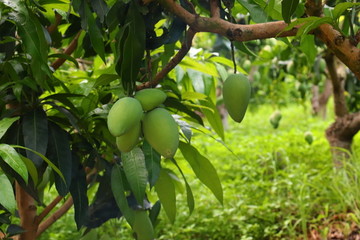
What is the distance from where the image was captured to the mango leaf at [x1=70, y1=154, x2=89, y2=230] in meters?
1.07

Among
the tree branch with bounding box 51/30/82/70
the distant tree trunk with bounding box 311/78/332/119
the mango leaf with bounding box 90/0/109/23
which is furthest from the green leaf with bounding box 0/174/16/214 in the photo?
the distant tree trunk with bounding box 311/78/332/119

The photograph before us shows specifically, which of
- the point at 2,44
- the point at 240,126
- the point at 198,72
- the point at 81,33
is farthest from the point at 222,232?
the point at 240,126

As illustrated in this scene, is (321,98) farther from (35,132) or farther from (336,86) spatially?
(35,132)

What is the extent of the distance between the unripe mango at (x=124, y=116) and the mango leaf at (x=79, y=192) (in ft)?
1.40

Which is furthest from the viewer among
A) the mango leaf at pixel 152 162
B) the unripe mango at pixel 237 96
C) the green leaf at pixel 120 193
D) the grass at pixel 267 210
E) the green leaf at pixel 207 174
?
the grass at pixel 267 210

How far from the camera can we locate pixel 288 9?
0.70 meters

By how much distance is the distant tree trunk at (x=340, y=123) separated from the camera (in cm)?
242

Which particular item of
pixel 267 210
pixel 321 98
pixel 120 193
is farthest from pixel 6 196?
pixel 321 98

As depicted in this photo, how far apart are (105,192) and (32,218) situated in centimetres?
21

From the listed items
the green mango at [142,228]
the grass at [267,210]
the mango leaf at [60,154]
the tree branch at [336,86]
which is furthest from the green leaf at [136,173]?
the tree branch at [336,86]

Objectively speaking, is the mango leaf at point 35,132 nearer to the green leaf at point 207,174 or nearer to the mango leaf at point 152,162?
the mango leaf at point 152,162

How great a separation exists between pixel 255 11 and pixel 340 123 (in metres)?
1.76

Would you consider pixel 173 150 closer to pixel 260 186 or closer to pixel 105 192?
pixel 105 192

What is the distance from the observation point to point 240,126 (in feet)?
21.2
